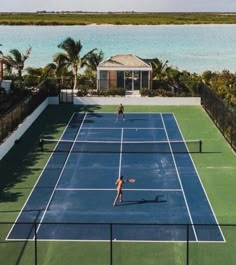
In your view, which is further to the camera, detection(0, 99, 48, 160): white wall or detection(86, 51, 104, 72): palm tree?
detection(86, 51, 104, 72): palm tree

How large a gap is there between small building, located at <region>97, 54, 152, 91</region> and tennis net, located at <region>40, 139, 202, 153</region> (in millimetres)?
17248

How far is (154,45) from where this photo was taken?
382 feet

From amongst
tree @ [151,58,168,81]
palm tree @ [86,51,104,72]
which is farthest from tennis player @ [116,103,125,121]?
palm tree @ [86,51,104,72]

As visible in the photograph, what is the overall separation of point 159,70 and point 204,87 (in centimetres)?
945

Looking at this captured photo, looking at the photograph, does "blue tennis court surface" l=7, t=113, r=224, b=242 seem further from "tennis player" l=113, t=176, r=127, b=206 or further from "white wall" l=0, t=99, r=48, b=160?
"white wall" l=0, t=99, r=48, b=160

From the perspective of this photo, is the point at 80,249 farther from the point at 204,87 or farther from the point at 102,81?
the point at 102,81

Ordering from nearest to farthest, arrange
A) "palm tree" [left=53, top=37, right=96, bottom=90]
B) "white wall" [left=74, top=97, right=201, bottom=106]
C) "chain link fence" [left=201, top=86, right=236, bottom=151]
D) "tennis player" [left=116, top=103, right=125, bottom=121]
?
"chain link fence" [left=201, top=86, right=236, bottom=151]
"tennis player" [left=116, top=103, right=125, bottom=121]
"white wall" [left=74, top=97, right=201, bottom=106]
"palm tree" [left=53, top=37, right=96, bottom=90]

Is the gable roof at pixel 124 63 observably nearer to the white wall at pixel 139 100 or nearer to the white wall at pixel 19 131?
the white wall at pixel 139 100

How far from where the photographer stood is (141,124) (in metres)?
41.5

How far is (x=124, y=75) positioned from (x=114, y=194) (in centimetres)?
2742

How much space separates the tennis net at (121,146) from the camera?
1325 inches

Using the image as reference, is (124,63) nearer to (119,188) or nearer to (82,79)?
(82,79)

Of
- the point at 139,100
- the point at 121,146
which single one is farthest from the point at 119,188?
the point at 139,100

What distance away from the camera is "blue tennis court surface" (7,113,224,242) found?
21547mm
